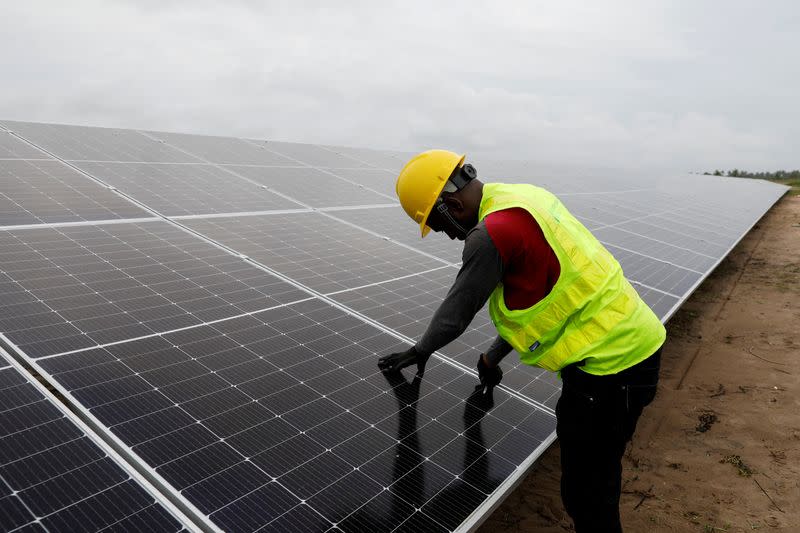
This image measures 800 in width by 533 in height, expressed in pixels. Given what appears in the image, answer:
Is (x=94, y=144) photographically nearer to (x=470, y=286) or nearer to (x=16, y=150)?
(x=16, y=150)

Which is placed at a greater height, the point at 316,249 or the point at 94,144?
the point at 94,144

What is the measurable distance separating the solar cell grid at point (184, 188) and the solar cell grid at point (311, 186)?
0.52m

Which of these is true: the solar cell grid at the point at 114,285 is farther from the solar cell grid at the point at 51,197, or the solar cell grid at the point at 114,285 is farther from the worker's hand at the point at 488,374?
the worker's hand at the point at 488,374

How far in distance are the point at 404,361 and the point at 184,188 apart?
6879 mm

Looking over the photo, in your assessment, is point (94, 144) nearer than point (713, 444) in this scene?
No

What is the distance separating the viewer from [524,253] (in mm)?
3293

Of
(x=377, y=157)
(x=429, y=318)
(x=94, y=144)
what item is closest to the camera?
(x=429, y=318)

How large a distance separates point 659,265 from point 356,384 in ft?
26.2

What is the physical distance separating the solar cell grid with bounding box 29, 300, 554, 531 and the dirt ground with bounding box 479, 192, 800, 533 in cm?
236

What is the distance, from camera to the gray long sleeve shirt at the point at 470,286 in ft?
10.6

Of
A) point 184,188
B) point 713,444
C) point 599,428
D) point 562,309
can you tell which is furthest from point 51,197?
point 713,444

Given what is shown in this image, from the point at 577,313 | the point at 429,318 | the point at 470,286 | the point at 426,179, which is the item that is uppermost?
the point at 426,179

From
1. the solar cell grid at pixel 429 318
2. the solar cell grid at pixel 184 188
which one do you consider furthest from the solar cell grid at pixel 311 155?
the solar cell grid at pixel 429 318

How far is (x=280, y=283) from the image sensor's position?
6297 millimetres
